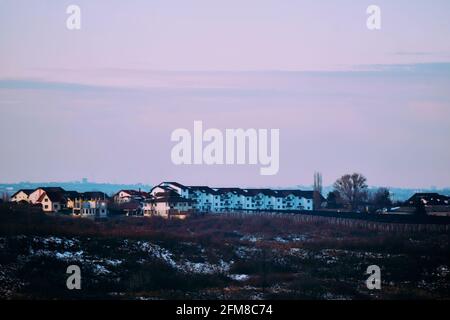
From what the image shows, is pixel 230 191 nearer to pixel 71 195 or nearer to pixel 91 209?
pixel 71 195

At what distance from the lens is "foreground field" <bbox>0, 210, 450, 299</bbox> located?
39750 mm

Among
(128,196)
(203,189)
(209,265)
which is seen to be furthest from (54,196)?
(209,265)

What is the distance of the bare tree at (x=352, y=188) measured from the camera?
12294 centimetres

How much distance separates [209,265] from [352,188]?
7840 cm

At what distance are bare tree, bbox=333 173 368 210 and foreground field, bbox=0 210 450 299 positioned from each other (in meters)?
59.4

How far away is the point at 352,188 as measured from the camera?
410 feet

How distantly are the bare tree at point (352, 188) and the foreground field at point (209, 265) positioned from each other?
59353 millimetres

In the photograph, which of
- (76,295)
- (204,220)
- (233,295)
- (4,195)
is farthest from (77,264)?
(4,195)

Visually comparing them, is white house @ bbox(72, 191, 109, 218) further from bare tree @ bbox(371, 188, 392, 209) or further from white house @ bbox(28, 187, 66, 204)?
bare tree @ bbox(371, 188, 392, 209)

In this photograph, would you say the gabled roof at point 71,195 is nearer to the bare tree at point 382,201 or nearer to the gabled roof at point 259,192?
the gabled roof at point 259,192

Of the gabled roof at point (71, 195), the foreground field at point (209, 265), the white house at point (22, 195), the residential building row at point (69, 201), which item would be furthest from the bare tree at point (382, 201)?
the foreground field at point (209, 265)

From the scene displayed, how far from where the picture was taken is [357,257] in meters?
51.5

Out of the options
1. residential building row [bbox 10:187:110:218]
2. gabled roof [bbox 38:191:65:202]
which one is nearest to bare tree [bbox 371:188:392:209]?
residential building row [bbox 10:187:110:218]
